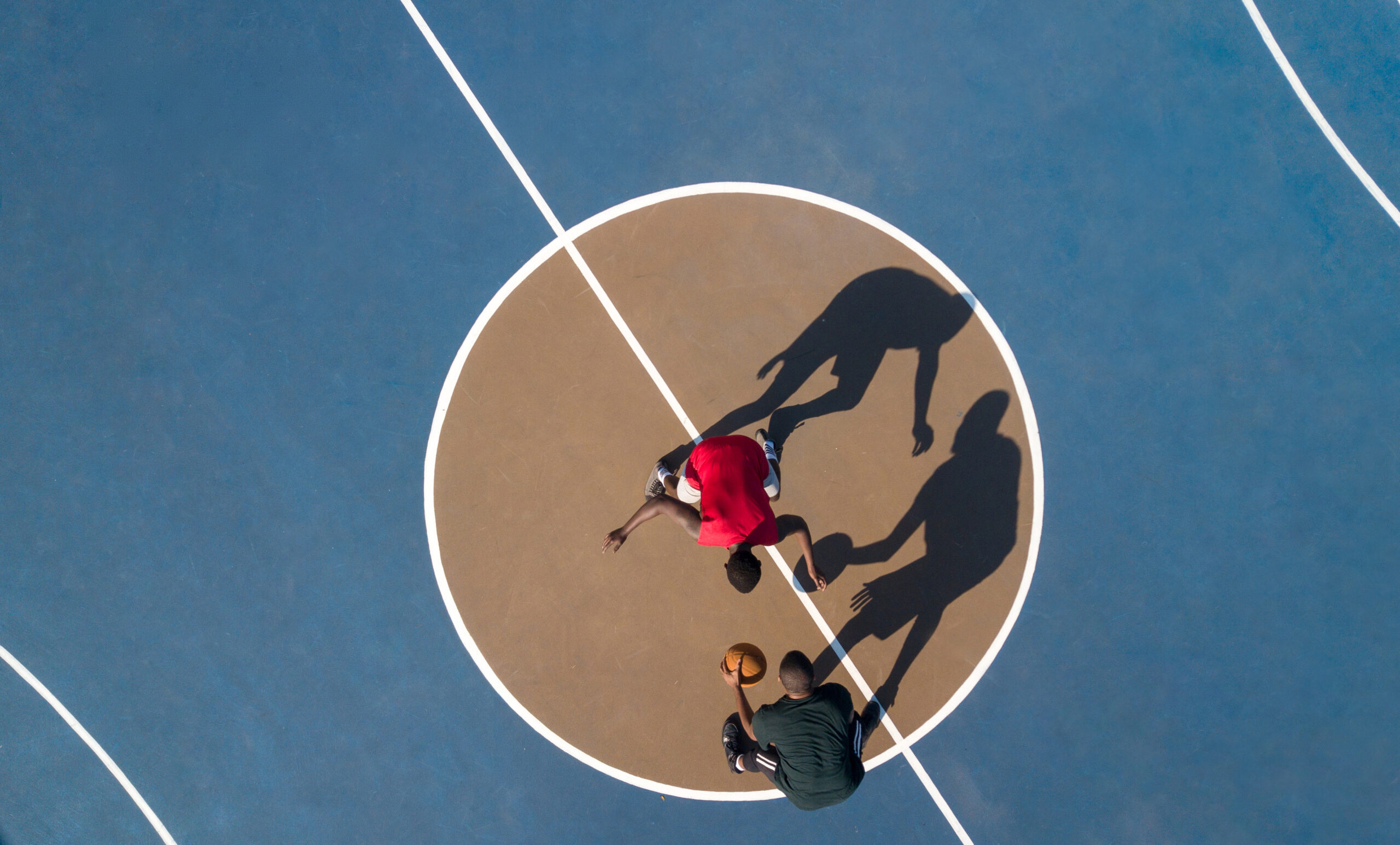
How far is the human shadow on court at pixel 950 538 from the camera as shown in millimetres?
5680

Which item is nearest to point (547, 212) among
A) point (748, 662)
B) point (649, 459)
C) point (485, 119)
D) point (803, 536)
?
point (485, 119)

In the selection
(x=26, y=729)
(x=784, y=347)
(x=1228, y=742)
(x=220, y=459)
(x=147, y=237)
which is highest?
(x=147, y=237)

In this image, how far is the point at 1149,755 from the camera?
18.4 feet

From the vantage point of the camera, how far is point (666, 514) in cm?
493

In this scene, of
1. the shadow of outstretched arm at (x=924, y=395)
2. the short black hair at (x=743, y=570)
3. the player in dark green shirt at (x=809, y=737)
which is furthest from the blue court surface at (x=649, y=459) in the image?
the short black hair at (x=743, y=570)

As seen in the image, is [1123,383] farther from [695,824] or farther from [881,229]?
[695,824]

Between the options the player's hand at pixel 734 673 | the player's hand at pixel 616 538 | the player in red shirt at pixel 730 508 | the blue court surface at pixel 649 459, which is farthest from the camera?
the blue court surface at pixel 649 459

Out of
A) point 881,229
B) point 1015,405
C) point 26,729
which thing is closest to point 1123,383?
point 1015,405

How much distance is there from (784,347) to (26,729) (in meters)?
7.78

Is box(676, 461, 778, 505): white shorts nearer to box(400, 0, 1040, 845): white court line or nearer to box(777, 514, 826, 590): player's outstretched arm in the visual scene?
box(777, 514, 826, 590): player's outstretched arm

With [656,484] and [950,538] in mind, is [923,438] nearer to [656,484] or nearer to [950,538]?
[950,538]

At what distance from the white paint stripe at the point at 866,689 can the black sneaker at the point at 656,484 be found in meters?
1.10

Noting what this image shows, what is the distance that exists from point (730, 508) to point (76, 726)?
645 centimetres

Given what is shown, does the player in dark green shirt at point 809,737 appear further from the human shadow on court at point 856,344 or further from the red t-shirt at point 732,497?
A: the human shadow on court at point 856,344
